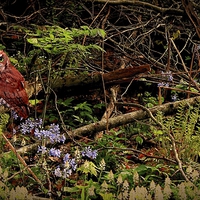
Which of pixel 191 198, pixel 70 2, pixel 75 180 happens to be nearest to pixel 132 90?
pixel 70 2

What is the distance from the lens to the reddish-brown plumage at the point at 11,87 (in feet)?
11.6

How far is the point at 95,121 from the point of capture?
14.8ft

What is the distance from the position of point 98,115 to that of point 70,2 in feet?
8.53

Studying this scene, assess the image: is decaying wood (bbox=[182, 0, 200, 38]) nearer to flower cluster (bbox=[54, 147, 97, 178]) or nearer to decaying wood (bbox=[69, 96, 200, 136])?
decaying wood (bbox=[69, 96, 200, 136])

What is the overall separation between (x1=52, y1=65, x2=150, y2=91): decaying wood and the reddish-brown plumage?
34.1 inches

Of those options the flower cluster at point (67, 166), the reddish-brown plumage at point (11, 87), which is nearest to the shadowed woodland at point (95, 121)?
the flower cluster at point (67, 166)

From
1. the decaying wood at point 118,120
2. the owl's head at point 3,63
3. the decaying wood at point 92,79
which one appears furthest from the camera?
the decaying wood at point 92,79

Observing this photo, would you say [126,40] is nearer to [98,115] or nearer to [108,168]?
[98,115]

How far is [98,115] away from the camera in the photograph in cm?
498

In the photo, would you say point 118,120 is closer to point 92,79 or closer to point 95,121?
point 95,121

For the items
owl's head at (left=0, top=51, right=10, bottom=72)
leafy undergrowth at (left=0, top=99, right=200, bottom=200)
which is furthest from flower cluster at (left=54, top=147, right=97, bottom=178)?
owl's head at (left=0, top=51, right=10, bottom=72)

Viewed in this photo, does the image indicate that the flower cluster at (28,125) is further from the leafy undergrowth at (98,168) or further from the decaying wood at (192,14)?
the decaying wood at (192,14)

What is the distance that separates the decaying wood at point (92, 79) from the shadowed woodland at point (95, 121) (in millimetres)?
12

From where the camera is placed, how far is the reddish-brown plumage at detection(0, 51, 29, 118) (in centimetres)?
354
